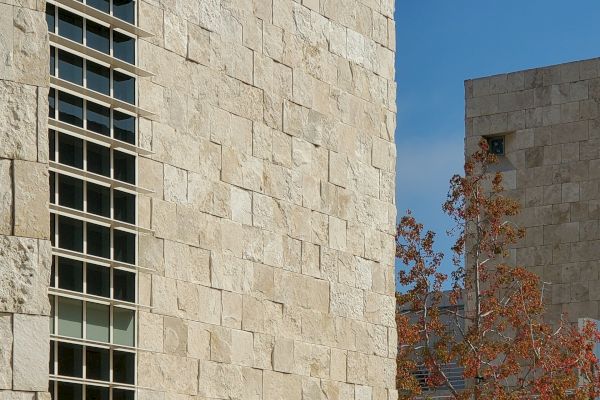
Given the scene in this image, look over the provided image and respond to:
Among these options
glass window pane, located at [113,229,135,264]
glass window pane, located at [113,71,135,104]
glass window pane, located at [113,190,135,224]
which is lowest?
glass window pane, located at [113,229,135,264]

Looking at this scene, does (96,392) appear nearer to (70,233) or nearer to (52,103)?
(70,233)

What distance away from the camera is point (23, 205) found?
921 centimetres

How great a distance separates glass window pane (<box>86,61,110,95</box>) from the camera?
39.0 ft

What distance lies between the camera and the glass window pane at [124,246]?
12.0 metres

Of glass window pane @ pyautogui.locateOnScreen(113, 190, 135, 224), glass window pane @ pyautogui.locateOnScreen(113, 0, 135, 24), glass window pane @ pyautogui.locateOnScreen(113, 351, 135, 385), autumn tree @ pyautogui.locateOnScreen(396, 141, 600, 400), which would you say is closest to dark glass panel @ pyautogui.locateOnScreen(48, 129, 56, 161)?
glass window pane @ pyautogui.locateOnScreen(113, 190, 135, 224)

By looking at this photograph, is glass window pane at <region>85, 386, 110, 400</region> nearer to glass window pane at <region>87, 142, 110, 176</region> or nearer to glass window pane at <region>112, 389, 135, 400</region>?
glass window pane at <region>112, 389, 135, 400</region>

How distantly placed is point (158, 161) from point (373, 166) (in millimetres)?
3801

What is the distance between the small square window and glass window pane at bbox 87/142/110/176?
19.4 m

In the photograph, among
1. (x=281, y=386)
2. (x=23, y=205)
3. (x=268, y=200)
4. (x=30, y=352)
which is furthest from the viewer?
(x=268, y=200)

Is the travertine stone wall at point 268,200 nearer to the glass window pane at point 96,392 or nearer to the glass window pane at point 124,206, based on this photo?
the glass window pane at point 124,206

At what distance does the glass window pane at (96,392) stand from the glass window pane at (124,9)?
333 cm

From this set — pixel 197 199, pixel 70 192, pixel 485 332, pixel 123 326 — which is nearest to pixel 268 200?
pixel 197 199

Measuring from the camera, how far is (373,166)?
1548 cm

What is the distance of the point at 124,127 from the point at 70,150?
0.74 metres
